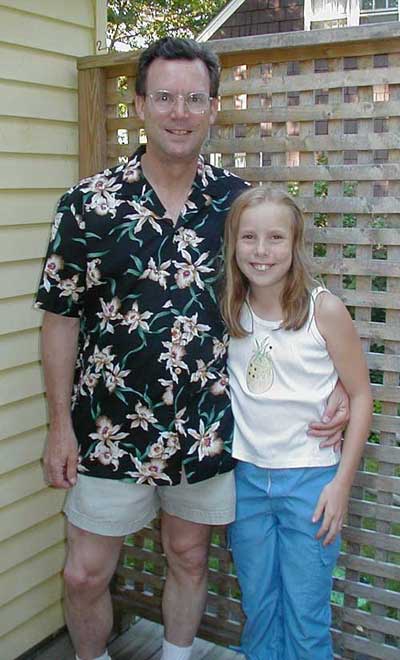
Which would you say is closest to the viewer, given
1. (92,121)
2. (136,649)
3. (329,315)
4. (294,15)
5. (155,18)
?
(329,315)

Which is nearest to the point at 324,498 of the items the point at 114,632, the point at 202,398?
the point at 202,398

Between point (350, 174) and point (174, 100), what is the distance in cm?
50

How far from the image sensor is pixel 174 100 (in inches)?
72.8

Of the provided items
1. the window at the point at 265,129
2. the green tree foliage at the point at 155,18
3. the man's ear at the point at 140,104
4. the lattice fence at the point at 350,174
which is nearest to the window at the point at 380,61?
the lattice fence at the point at 350,174

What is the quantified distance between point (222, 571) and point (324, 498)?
0.74 meters

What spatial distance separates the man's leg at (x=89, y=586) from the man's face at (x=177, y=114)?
0.99m

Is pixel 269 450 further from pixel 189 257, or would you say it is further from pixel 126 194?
pixel 126 194

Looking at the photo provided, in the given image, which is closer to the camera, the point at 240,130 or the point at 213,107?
the point at 213,107

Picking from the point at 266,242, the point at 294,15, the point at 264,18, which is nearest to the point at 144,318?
the point at 266,242

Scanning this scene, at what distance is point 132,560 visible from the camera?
2725 mm

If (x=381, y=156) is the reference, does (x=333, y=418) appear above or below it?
below

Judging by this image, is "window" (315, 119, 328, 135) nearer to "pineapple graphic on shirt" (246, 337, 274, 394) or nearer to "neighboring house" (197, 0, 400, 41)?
"pineapple graphic on shirt" (246, 337, 274, 394)

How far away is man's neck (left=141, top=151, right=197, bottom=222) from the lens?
1937 millimetres

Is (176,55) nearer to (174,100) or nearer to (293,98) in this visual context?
(174,100)
